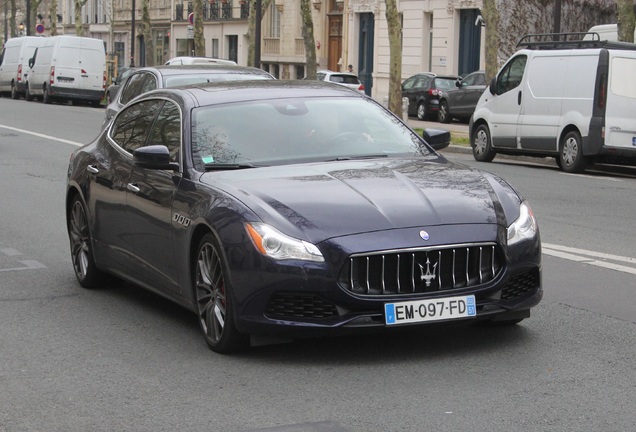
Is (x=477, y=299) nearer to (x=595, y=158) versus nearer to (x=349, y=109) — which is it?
(x=349, y=109)

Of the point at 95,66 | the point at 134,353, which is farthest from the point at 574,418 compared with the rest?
the point at 95,66

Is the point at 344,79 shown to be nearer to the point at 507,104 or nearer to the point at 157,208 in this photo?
the point at 507,104

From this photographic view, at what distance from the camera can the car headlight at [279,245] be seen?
6.70m

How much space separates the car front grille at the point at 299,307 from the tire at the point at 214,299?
24cm

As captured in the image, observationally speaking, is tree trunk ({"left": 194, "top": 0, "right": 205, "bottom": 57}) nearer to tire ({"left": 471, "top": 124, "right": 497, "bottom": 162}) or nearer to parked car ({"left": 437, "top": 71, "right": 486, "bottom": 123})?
parked car ({"left": 437, "top": 71, "right": 486, "bottom": 123})

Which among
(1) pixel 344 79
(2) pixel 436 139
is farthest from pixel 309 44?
(2) pixel 436 139

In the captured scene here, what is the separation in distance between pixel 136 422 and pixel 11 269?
4910 mm

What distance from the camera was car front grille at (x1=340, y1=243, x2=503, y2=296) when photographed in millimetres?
6715

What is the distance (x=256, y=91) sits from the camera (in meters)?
Answer: 8.55

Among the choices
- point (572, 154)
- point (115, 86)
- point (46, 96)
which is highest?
point (115, 86)

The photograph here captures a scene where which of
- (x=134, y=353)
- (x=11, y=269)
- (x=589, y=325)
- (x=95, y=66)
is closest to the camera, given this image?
(x=134, y=353)

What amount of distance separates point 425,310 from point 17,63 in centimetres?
5083

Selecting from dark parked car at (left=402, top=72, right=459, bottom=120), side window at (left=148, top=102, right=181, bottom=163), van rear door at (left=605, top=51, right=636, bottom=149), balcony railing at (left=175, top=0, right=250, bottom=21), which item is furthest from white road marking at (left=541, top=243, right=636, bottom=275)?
balcony railing at (left=175, top=0, right=250, bottom=21)

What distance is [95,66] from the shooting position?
162ft
